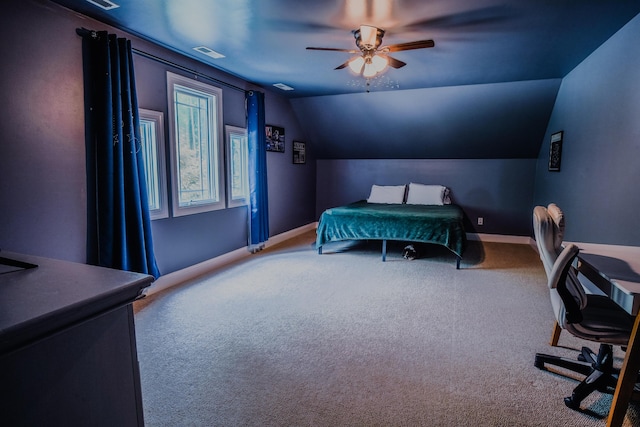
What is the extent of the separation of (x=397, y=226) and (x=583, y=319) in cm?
266

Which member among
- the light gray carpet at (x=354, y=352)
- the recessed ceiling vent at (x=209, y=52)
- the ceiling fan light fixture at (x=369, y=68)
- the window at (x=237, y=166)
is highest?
the recessed ceiling vent at (x=209, y=52)

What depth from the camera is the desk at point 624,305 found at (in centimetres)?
135

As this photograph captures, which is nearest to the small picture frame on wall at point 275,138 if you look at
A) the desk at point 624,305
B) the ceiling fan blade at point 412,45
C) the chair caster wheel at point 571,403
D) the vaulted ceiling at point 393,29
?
the vaulted ceiling at point 393,29

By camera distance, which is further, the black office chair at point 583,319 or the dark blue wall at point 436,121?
the dark blue wall at point 436,121

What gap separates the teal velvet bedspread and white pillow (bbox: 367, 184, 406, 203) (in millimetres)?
836

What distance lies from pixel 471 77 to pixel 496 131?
132cm

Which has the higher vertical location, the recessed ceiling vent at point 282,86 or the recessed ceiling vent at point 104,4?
the recessed ceiling vent at point 282,86

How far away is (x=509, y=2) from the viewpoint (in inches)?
88.3

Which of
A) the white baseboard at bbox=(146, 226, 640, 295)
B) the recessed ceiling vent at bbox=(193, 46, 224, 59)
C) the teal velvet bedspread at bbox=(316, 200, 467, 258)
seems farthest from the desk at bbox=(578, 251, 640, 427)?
the recessed ceiling vent at bbox=(193, 46, 224, 59)

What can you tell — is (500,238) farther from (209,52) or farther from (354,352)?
(209,52)

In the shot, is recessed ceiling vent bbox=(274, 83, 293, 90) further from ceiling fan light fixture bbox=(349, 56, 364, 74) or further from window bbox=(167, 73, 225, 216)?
ceiling fan light fixture bbox=(349, 56, 364, 74)

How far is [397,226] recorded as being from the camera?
4266mm

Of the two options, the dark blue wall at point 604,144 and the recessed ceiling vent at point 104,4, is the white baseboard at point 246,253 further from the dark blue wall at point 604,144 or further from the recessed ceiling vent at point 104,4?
the recessed ceiling vent at point 104,4

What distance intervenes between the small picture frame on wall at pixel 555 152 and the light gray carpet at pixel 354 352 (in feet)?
4.52
